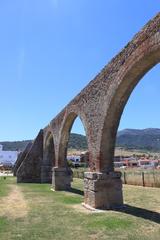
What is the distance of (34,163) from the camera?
2908 cm

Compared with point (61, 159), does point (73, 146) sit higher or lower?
higher

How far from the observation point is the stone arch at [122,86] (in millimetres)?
9295

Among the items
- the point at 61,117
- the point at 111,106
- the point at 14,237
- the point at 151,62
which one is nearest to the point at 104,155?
the point at 111,106

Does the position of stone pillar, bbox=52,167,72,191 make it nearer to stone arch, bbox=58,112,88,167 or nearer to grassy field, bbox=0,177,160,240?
stone arch, bbox=58,112,88,167

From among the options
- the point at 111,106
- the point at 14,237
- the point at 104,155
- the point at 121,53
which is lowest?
the point at 14,237

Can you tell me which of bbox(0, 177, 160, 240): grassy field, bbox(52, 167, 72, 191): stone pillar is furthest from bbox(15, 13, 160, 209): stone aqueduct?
bbox(52, 167, 72, 191): stone pillar

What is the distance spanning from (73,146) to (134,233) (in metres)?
157

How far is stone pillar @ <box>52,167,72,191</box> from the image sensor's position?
20406 millimetres

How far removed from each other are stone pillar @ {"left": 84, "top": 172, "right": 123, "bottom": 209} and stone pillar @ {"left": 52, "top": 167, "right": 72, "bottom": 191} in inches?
340

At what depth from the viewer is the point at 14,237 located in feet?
25.7

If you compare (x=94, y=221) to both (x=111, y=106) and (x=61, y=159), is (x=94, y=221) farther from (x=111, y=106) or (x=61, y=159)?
(x=61, y=159)

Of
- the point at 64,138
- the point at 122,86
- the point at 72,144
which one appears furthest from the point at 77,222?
the point at 72,144

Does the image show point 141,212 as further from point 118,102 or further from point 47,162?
point 47,162

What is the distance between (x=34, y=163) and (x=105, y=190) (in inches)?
711
